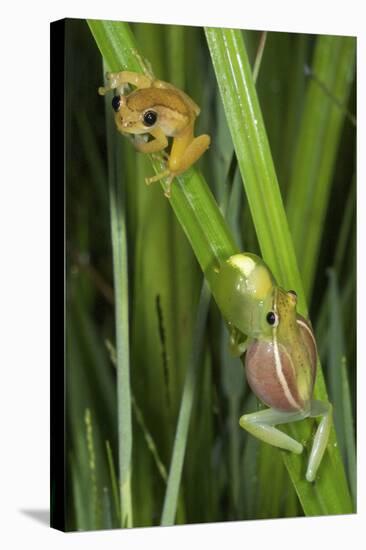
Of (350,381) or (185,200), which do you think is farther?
(350,381)

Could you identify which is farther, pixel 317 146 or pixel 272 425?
pixel 317 146

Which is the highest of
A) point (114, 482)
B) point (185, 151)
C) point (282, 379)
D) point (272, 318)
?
point (185, 151)

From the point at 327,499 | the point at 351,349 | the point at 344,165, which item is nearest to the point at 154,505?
the point at 327,499

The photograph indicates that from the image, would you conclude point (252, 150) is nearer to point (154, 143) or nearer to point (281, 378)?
point (154, 143)

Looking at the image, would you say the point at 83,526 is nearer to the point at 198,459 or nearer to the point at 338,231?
the point at 198,459

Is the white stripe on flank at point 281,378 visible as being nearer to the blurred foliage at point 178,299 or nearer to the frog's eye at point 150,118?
the blurred foliage at point 178,299

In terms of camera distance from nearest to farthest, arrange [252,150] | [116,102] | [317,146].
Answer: [116,102] → [252,150] → [317,146]

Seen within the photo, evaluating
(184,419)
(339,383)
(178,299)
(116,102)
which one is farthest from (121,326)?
(339,383)
